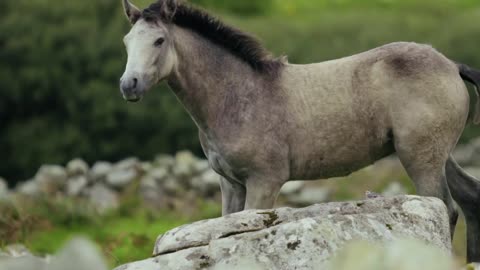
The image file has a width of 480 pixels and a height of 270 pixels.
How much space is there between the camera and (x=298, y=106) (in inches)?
249

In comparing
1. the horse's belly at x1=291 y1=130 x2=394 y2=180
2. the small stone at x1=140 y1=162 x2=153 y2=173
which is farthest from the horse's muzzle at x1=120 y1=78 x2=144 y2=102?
the small stone at x1=140 y1=162 x2=153 y2=173

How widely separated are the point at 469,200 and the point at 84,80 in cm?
944

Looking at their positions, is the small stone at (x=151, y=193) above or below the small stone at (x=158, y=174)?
below

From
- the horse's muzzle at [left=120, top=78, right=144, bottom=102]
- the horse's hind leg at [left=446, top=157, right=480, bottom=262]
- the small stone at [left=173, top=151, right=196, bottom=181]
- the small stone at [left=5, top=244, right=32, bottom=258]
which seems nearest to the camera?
the horse's muzzle at [left=120, top=78, right=144, bottom=102]

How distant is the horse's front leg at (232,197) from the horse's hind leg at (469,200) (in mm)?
1463

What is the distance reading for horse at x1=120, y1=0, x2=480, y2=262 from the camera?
6098 millimetres

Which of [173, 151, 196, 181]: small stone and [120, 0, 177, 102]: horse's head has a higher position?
[120, 0, 177, 102]: horse's head

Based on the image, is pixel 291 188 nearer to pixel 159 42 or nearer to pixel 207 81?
pixel 207 81

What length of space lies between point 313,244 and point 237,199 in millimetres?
2405

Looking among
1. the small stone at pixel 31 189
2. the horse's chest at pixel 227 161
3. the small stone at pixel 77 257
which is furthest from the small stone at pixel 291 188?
the small stone at pixel 77 257

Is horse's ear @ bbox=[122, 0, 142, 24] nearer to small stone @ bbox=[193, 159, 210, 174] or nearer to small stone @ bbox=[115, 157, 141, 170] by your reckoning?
small stone @ bbox=[193, 159, 210, 174]

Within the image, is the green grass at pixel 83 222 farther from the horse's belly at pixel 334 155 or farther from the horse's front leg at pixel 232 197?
the horse's belly at pixel 334 155

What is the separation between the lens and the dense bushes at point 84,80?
1474cm

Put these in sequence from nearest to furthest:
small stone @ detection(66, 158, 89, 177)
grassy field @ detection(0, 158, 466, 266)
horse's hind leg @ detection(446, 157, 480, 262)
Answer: horse's hind leg @ detection(446, 157, 480, 262) → grassy field @ detection(0, 158, 466, 266) → small stone @ detection(66, 158, 89, 177)
